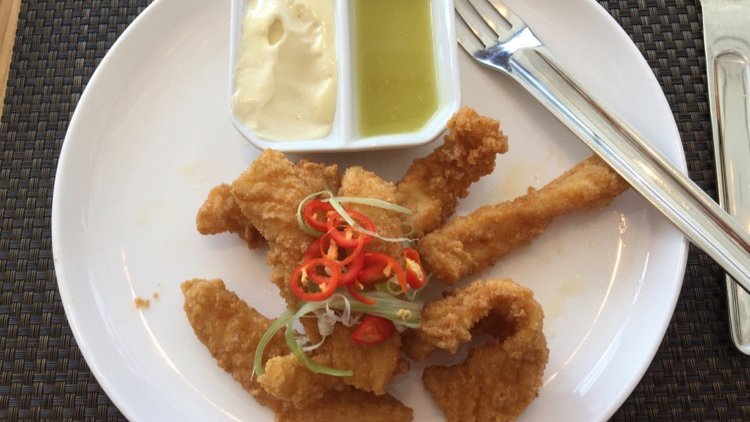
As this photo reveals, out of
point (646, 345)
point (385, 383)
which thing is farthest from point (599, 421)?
point (385, 383)

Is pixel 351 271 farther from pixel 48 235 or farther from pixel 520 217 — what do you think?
pixel 48 235

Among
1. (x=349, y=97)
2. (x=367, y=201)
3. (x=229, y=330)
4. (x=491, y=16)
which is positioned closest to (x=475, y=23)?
(x=491, y=16)

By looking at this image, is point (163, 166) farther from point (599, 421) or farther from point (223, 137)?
point (599, 421)

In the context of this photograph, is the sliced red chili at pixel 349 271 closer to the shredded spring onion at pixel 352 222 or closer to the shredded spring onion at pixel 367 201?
the shredded spring onion at pixel 352 222

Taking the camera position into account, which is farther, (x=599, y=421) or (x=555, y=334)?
(x=555, y=334)

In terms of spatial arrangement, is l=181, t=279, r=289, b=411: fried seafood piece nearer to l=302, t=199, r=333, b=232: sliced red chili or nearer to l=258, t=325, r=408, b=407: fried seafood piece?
l=258, t=325, r=408, b=407: fried seafood piece

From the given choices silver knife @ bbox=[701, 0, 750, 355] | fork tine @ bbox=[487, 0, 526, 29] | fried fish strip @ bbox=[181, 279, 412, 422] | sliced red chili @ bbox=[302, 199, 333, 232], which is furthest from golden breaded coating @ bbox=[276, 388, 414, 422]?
fork tine @ bbox=[487, 0, 526, 29]
